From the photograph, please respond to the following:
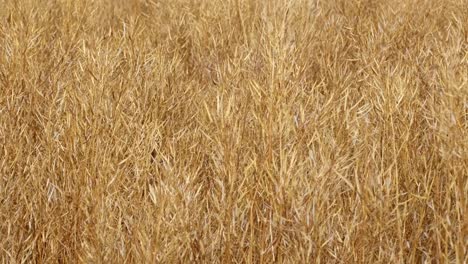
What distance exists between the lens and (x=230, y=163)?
1.71m

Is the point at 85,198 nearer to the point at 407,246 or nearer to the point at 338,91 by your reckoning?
the point at 407,246

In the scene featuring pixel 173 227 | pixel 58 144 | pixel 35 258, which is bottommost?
pixel 35 258

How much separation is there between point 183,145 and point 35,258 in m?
0.52

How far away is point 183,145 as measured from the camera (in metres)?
2.10

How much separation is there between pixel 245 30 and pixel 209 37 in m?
0.16

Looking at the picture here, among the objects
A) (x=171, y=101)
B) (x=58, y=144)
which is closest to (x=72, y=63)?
(x=171, y=101)

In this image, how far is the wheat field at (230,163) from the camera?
5.27 ft

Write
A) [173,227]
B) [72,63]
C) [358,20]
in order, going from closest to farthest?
[173,227], [72,63], [358,20]

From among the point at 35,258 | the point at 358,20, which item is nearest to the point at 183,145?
the point at 35,258

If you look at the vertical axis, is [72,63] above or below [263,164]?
below

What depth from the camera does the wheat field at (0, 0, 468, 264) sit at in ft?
5.27

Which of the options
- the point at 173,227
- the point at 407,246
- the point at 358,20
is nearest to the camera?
the point at 173,227

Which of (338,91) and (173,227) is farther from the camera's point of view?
(338,91)

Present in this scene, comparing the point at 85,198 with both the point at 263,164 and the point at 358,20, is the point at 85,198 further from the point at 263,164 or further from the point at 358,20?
the point at 358,20
